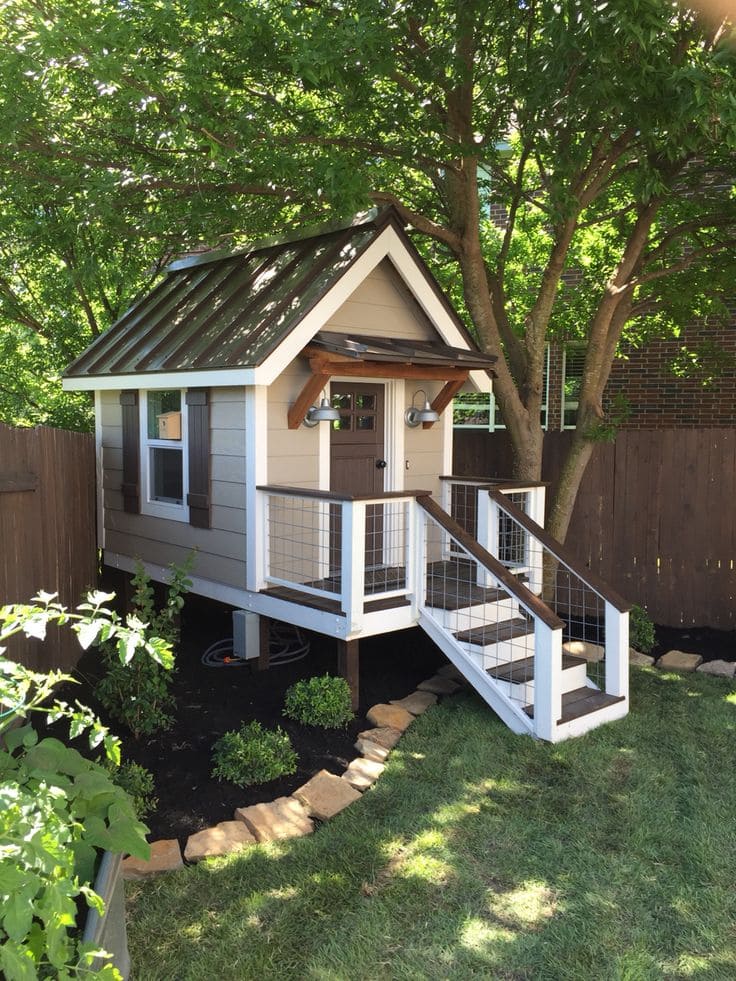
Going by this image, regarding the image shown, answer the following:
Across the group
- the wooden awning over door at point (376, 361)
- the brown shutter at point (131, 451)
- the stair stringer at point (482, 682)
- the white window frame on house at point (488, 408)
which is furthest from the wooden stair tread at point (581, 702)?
the white window frame on house at point (488, 408)

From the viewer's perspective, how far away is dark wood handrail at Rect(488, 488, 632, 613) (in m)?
6.35

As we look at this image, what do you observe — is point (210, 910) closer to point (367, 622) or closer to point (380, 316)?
point (367, 622)

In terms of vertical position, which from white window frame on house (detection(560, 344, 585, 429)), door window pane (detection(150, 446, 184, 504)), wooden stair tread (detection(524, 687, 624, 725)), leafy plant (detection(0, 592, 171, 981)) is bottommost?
wooden stair tread (detection(524, 687, 624, 725))

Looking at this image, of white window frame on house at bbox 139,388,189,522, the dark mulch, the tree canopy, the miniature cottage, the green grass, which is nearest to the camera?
the green grass

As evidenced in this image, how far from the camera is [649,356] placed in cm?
1268

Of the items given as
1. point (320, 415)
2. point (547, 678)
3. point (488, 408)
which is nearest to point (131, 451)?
point (320, 415)

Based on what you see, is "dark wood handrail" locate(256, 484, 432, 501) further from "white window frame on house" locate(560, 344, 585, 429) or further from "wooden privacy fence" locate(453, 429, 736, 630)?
"white window frame on house" locate(560, 344, 585, 429)

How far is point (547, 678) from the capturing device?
5.72 metres

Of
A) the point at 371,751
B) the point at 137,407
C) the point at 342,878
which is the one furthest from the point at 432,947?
the point at 137,407

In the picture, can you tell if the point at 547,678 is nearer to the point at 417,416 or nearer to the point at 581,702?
the point at 581,702

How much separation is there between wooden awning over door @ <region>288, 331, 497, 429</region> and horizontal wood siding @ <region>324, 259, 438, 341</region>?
0.56 ft

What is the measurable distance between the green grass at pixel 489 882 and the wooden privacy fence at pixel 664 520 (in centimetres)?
355

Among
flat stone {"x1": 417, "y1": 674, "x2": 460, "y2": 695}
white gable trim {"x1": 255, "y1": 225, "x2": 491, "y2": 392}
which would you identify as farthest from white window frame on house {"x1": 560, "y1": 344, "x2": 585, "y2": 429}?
flat stone {"x1": 417, "y1": 674, "x2": 460, "y2": 695}

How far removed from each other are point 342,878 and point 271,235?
Result: 6.76 m
